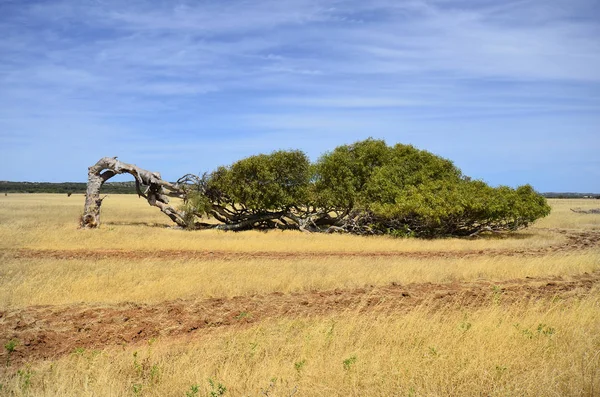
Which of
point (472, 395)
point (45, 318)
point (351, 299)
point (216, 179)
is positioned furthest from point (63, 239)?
point (472, 395)

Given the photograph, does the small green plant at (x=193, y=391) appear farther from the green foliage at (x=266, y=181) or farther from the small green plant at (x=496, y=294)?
the green foliage at (x=266, y=181)

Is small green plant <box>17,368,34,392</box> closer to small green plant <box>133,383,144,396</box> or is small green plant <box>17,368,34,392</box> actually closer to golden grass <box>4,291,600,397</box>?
golden grass <box>4,291,600,397</box>

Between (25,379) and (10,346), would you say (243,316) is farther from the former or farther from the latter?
(25,379)

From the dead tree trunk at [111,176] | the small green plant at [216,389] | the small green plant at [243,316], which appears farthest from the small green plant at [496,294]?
the dead tree trunk at [111,176]

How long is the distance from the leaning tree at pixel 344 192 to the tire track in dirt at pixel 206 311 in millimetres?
16291

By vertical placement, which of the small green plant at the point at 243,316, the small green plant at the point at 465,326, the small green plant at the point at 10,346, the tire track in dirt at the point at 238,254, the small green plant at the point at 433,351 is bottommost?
the small green plant at the point at 10,346

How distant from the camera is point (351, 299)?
12617 mm

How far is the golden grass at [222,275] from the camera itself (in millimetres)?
13031

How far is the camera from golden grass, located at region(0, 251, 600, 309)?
13031 millimetres

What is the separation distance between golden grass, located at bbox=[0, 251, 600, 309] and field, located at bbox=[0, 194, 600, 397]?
0.06 m

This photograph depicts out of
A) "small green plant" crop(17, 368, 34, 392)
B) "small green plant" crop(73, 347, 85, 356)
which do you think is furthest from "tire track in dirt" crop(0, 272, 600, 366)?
"small green plant" crop(17, 368, 34, 392)

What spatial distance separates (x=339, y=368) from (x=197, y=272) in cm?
906

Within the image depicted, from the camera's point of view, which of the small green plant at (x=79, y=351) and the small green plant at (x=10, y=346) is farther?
the small green plant at (x=10, y=346)

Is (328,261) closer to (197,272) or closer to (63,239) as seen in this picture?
(197,272)
